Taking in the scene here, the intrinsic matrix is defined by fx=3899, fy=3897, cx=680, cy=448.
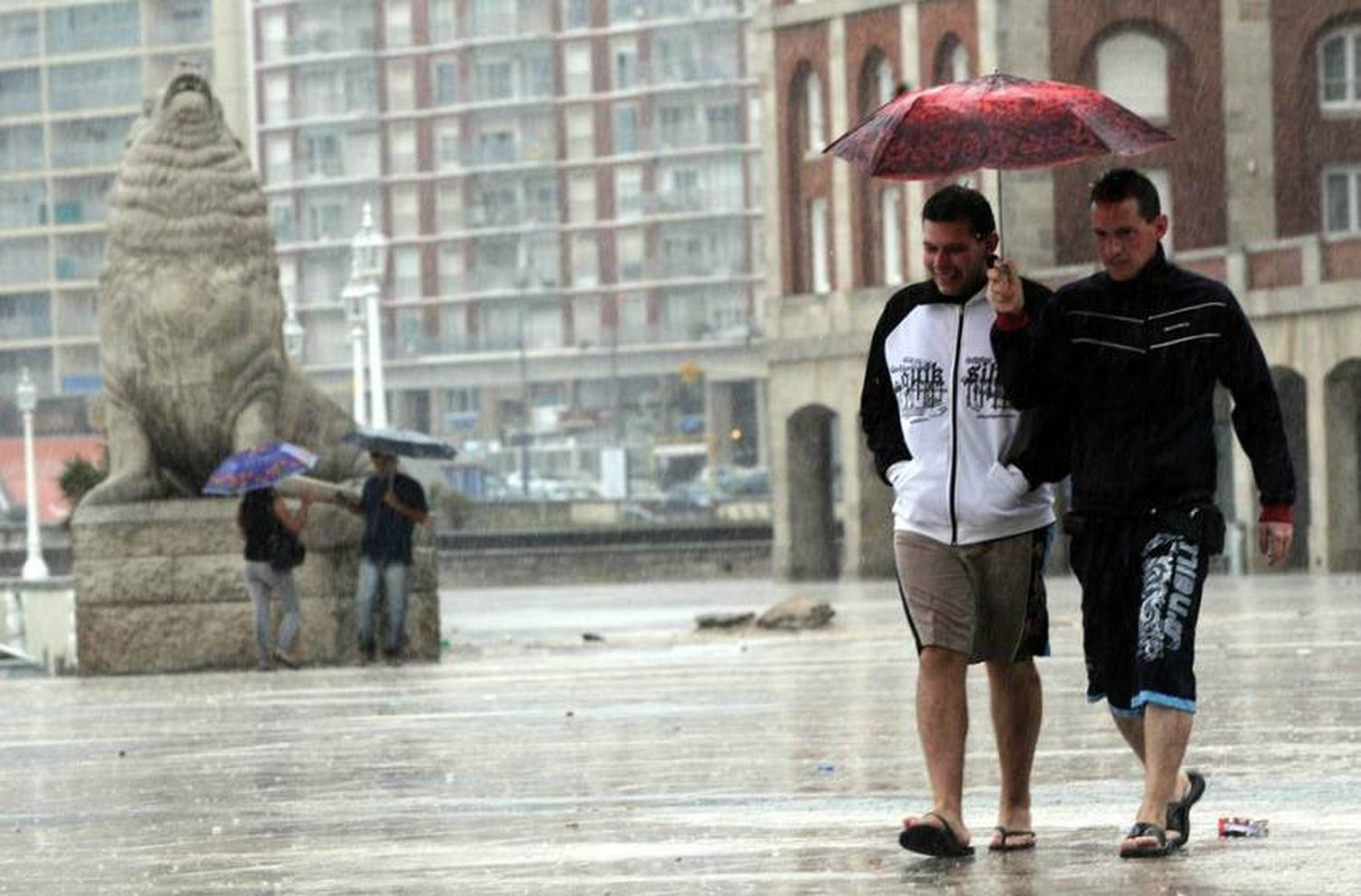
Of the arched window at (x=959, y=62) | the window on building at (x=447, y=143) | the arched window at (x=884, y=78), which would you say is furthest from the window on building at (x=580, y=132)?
the arched window at (x=959, y=62)

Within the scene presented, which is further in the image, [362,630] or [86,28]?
[86,28]

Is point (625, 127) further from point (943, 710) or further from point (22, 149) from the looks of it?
point (943, 710)

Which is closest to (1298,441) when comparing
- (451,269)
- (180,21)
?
(451,269)

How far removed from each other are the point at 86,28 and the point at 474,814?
143275mm

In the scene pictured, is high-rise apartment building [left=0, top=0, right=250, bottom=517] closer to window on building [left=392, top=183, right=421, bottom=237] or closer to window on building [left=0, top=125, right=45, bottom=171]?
window on building [left=0, top=125, right=45, bottom=171]

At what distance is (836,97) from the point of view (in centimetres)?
6919

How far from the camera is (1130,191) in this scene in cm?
966

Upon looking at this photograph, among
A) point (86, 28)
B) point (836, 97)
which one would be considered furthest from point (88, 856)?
point (86, 28)

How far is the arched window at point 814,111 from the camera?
70.4 metres

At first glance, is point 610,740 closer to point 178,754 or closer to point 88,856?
point 178,754

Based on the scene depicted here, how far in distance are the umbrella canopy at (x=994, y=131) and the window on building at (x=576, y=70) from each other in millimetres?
132994

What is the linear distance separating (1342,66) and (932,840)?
5621 centimetres

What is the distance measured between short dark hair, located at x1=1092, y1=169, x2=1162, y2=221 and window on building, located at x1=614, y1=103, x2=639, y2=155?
433 ft

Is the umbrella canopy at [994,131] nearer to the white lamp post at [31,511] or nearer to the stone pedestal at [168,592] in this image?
the stone pedestal at [168,592]
